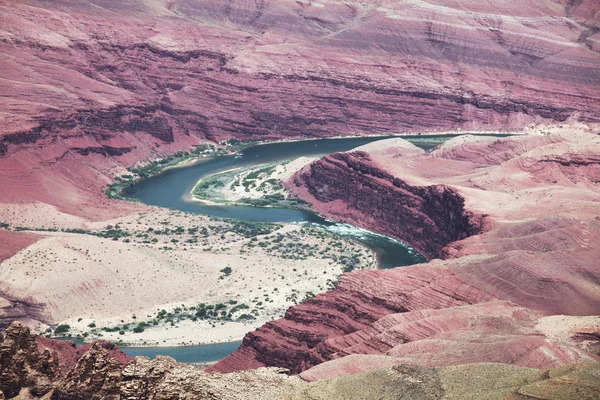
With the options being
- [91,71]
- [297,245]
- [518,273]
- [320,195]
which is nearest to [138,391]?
[518,273]

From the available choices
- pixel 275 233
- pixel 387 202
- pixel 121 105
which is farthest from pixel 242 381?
pixel 121 105

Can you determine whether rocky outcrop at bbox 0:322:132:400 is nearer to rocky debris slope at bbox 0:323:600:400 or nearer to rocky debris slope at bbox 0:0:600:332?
rocky debris slope at bbox 0:323:600:400

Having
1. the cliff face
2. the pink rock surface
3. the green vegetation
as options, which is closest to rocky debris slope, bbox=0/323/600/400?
the pink rock surface

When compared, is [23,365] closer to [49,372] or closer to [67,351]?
[49,372]

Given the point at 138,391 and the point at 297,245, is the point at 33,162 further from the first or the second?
the point at 138,391

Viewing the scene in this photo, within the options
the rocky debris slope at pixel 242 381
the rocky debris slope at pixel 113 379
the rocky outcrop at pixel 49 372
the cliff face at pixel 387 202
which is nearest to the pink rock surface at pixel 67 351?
the rocky debris slope at pixel 113 379

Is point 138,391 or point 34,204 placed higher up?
point 138,391
